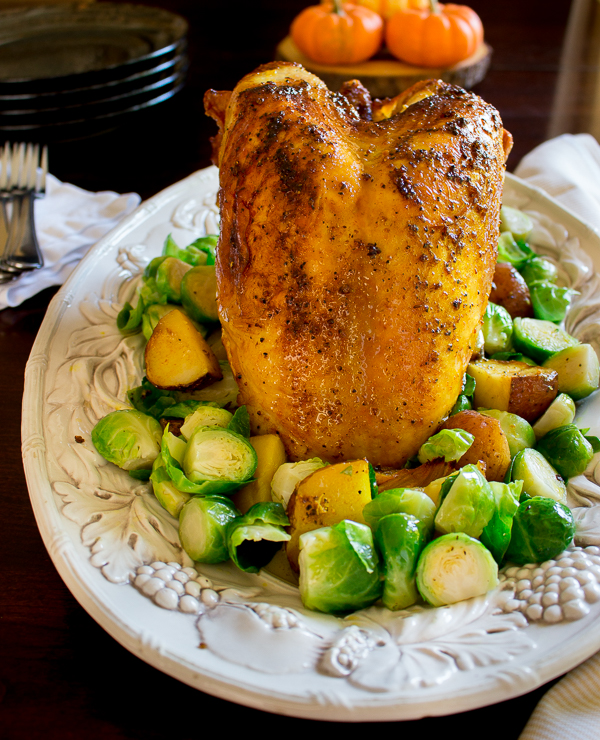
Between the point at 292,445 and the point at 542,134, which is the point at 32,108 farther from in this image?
the point at 542,134

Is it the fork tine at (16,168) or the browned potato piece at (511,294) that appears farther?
the fork tine at (16,168)

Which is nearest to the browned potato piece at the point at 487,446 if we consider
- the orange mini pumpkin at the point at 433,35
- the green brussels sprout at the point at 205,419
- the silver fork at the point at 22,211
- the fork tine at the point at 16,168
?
the green brussels sprout at the point at 205,419

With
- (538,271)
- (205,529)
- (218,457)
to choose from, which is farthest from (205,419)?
(538,271)

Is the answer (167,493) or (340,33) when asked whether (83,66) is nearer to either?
(340,33)

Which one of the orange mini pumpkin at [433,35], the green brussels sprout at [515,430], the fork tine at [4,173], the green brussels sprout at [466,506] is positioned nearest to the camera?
the green brussels sprout at [466,506]

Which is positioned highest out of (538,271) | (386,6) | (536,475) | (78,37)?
(386,6)

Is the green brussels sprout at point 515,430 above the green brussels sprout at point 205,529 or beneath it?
above

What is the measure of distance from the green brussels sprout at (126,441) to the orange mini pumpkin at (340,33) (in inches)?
149

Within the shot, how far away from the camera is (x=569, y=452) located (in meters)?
2.14

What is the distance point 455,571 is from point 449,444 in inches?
17.4

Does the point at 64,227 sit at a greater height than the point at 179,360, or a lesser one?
Result: lesser

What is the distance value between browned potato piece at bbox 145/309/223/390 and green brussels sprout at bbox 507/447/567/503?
109 centimetres

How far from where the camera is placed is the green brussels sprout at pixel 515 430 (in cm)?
226

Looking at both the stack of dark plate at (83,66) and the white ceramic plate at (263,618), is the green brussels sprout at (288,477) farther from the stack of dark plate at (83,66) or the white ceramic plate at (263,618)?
the stack of dark plate at (83,66)
